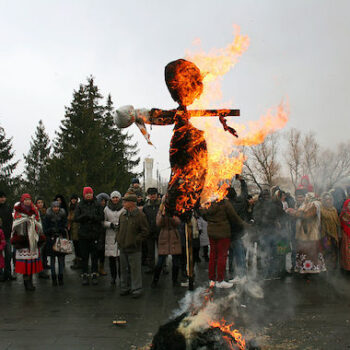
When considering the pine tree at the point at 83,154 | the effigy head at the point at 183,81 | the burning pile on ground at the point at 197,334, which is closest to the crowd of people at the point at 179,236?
the burning pile on ground at the point at 197,334

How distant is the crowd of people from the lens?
25.5 feet

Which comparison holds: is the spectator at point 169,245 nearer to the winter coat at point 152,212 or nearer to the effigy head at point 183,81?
the winter coat at point 152,212

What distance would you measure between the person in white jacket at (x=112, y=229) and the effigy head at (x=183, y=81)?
539 cm

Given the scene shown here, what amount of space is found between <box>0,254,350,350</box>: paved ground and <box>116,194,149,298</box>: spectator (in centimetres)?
33

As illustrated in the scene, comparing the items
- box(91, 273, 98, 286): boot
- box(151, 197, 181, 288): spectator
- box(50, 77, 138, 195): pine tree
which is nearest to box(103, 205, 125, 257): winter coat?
box(91, 273, 98, 286): boot

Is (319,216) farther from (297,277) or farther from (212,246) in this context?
(212,246)

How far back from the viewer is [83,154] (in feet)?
81.1

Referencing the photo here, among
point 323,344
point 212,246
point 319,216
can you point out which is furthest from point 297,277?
point 323,344

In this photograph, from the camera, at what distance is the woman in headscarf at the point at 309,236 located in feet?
28.5

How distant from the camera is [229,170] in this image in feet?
13.8

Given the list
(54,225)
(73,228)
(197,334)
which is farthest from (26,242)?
(197,334)

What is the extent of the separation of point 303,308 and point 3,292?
19.5ft

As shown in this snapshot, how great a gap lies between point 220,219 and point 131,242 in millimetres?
1856

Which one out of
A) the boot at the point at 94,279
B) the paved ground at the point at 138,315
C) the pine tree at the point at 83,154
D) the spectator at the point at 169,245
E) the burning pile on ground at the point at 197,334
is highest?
the pine tree at the point at 83,154
